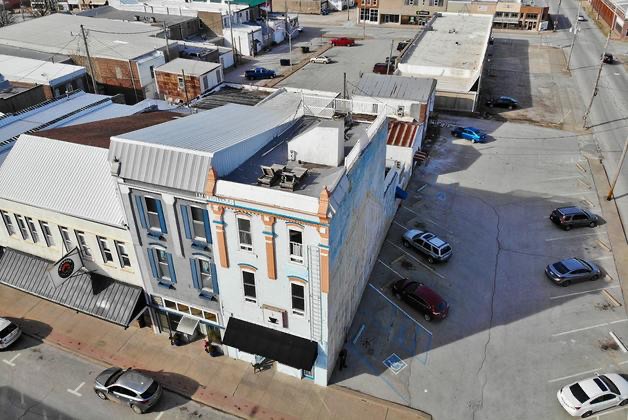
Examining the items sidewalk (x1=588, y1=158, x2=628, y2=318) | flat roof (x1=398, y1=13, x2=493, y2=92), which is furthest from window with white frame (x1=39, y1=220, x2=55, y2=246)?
flat roof (x1=398, y1=13, x2=493, y2=92)

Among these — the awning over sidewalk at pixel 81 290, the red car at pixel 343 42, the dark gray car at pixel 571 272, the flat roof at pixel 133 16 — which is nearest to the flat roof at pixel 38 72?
the flat roof at pixel 133 16

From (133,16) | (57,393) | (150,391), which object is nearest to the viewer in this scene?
(150,391)

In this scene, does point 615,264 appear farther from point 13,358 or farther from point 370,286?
point 13,358

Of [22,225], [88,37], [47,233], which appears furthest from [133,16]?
[47,233]

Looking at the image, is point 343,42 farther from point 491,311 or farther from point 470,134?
point 491,311

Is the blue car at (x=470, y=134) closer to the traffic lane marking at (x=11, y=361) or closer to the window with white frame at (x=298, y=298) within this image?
the window with white frame at (x=298, y=298)

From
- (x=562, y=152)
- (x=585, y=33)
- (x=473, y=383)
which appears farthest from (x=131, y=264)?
(x=585, y=33)
